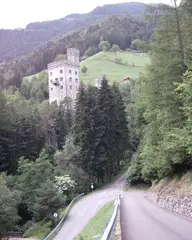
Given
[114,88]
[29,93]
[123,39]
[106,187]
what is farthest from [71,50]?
[123,39]

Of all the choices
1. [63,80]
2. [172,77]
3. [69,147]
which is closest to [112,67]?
[63,80]

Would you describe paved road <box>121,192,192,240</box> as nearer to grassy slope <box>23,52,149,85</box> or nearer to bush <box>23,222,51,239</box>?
bush <box>23,222,51,239</box>

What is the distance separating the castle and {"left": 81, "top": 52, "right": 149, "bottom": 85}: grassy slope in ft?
73.4

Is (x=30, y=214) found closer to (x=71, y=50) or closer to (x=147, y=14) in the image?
(x=147, y=14)

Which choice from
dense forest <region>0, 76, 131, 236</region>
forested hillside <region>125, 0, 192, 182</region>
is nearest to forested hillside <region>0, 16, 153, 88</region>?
dense forest <region>0, 76, 131, 236</region>

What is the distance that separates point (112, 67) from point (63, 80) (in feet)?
178

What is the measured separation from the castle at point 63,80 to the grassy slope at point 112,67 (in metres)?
22.4

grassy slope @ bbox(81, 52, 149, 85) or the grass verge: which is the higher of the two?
grassy slope @ bbox(81, 52, 149, 85)

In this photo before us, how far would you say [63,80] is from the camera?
8944cm

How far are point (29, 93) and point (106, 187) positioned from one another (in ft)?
237

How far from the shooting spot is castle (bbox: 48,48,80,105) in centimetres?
8769

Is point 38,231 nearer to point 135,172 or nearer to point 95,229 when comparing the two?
point 135,172

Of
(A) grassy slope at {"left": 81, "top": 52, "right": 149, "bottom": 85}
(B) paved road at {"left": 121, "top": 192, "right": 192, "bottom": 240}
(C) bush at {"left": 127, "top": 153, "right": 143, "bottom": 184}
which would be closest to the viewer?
(B) paved road at {"left": 121, "top": 192, "right": 192, "bottom": 240}

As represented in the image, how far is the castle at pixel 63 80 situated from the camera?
87688mm
